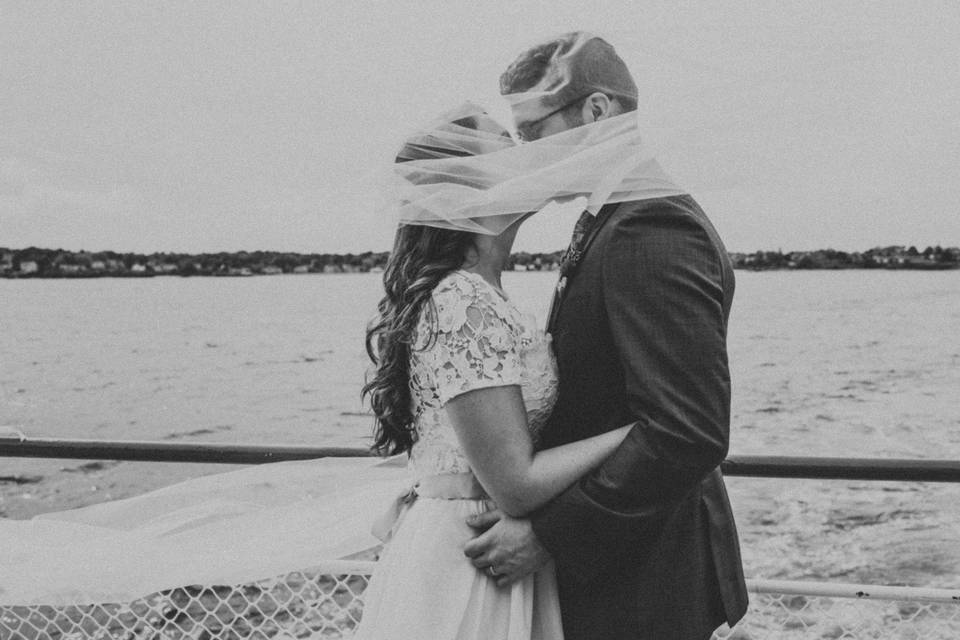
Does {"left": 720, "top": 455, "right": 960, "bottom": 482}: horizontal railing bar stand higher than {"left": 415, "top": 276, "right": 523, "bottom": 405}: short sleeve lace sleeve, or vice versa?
{"left": 415, "top": 276, "right": 523, "bottom": 405}: short sleeve lace sleeve

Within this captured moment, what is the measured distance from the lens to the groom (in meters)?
1.49

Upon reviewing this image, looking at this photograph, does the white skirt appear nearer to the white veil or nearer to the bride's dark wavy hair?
the bride's dark wavy hair

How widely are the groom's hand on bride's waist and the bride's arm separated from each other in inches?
3.0

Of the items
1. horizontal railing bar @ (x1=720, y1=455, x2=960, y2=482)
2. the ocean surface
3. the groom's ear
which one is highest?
the groom's ear

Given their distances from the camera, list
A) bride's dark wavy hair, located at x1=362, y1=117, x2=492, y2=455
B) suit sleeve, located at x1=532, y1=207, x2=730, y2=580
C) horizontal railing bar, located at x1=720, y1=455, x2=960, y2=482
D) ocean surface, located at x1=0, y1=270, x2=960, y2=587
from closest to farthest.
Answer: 1. suit sleeve, located at x1=532, y1=207, x2=730, y2=580
2. bride's dark wavy hair, located at x1=362, y1=117, x2=492, y2=455
3. horizontal railing bar, located at x1=720, y1=455, x2=960, y2=482
4. ocean surface, located at x1=0, y1=270, x2=960, y2=587

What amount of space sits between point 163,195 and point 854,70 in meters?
1.57

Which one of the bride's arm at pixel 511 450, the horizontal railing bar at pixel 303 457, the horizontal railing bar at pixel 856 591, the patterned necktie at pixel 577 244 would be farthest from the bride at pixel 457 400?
the horizontal railing bar at pixel 303 457

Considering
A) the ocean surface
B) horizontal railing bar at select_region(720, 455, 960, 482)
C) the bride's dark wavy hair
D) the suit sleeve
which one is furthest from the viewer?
the ocean surface

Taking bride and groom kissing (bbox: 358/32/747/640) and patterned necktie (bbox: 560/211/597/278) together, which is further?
patterned necktie (bbox: 560/211/597/278)

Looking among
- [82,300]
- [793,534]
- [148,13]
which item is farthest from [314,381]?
[82,300]

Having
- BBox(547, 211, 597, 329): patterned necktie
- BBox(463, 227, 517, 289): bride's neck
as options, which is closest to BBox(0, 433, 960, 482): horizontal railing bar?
BBox(547, 211, 597, 329): patterned necktie

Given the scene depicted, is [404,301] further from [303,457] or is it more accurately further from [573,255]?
[303,457]

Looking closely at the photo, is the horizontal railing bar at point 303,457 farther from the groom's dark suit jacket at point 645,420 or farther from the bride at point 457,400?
the bride at point 457,400

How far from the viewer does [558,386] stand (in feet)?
5.54
